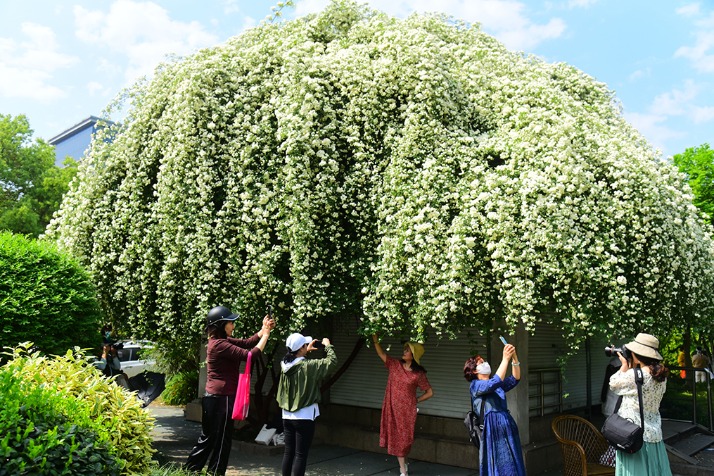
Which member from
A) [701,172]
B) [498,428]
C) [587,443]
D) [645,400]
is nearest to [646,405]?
[645,400]

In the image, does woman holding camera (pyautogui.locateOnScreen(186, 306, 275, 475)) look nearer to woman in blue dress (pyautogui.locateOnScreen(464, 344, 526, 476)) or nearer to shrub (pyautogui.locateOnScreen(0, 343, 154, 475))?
shrub (pyautogui.locateOnScreen(0, 343, 154, 475))

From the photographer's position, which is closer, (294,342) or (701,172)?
(294,342)

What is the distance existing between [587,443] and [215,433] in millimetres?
5023

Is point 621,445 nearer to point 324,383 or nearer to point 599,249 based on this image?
point 599,249

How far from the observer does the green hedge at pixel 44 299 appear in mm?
8625

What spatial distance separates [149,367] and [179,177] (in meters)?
12.6

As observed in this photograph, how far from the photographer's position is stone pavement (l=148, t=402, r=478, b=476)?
938 cm

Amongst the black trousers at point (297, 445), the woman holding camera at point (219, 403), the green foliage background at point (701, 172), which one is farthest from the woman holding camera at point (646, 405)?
the green foliage background at point (701, 172)

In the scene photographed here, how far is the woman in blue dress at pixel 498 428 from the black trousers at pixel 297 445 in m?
2.13

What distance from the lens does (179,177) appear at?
31.2 ft

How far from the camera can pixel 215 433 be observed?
759 centimetres

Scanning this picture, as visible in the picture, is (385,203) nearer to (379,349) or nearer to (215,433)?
(379,349)

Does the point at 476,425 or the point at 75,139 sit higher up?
the point at 75,139

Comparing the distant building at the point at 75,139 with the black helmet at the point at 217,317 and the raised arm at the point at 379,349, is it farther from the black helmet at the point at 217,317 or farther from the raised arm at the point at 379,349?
the black helmet at the point at 217,317
